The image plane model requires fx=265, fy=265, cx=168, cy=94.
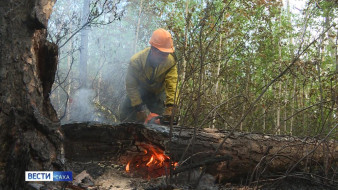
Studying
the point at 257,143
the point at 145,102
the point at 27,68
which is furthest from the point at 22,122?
the point at 145,102

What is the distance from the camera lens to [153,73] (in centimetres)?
472

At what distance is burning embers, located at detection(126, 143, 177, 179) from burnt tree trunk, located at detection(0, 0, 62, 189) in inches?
53.3

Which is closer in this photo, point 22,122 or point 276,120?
point 22,122

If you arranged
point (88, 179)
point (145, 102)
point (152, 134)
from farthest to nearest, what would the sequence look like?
point (145, 102), point (152, 134), point (88, 179)

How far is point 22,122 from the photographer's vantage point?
1880 mm

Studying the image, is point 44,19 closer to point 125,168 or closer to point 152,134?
point 152,134

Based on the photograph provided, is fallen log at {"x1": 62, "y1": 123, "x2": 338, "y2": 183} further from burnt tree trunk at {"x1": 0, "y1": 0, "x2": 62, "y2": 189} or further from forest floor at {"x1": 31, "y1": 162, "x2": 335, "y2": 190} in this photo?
burnt tree trunk at {"x1": 0, "y1": 0, "x2": 62, "y2": 189}

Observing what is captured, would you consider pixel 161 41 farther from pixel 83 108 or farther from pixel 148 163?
pixel 83 108

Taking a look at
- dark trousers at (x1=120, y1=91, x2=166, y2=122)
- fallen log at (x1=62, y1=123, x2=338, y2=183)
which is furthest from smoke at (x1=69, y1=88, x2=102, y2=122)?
fallen log at (x1=62, y1=123, x2=338, y2=183)

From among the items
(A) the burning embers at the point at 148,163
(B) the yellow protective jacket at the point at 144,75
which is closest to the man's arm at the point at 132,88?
(B) the yellow protective jacket at the point at 144,75

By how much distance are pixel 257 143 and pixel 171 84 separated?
1840 millimetres

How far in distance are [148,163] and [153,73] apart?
6.26ft

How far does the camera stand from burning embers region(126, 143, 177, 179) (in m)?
3.21

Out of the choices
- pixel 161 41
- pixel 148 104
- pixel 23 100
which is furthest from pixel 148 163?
pixel 148 104
